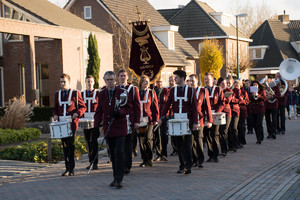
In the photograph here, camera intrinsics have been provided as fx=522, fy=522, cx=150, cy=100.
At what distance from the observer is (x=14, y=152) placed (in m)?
13.3

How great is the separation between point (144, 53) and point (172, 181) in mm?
11891

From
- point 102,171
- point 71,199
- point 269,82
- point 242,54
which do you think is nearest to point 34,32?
point 269,82

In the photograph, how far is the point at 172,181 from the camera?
31.7 feet

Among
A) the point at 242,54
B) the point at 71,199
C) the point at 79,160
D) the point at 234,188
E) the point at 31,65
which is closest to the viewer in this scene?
the point at 71,199

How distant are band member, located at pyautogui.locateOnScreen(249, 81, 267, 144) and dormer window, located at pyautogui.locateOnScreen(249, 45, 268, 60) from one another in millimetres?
48786

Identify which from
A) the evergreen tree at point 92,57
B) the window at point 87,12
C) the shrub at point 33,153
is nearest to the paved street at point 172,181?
the shrub at point 33,153

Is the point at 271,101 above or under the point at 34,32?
under

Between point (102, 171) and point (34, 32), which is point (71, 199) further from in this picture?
point (34, 32)

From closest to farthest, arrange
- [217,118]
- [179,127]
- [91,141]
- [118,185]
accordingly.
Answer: [118,185], [179,127], [91,141], [217,118]

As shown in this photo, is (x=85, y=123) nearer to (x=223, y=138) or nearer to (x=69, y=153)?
(x=69, y=153)

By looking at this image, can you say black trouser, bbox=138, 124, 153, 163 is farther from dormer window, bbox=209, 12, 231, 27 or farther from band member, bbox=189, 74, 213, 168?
dormer window, bbox=209, 12, 231, 27

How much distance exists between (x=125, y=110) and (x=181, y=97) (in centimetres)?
153

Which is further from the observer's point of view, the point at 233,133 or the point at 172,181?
the point at 233,133

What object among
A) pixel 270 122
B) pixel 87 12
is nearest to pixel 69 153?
pixel 270 122
